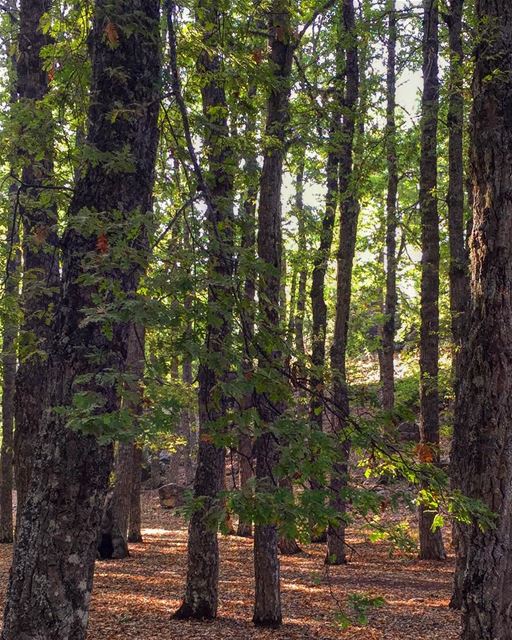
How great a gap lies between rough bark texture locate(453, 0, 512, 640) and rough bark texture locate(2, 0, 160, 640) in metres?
3.35

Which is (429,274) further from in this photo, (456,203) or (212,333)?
(212,333)

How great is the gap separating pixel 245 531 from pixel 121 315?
17969 millimetres

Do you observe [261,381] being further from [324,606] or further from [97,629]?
[324,606]

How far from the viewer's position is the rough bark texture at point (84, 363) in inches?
183

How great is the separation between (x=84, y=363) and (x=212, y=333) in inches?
50.7

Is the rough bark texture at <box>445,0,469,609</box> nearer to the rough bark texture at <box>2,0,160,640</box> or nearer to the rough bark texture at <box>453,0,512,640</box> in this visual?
the rough bark texture at <box>453,0,512,640</box>

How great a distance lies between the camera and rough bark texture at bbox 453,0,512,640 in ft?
20.7

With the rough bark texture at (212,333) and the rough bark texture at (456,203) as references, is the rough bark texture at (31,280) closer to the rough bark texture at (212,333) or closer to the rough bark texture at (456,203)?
the rough bark texture at (212,333)

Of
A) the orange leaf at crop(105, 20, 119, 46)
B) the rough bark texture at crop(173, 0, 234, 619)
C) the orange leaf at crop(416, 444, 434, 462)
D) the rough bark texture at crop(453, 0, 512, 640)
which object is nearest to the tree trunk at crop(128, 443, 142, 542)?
the rough bark texture at crop(173, 0, 234, 619)

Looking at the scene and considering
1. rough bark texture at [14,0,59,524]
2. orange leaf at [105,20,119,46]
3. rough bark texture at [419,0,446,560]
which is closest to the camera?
orange leaf at [105,20,119,46]

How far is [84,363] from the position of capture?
16.1 ft

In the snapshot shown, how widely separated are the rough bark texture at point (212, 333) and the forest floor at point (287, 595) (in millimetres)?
699

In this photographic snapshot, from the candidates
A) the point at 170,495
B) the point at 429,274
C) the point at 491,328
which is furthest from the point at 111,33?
the point at 170,495

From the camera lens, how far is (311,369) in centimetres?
451
